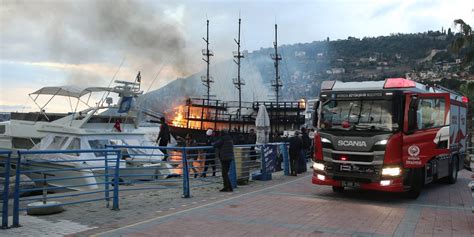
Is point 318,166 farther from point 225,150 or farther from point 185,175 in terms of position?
point 185,175

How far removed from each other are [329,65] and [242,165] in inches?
5307

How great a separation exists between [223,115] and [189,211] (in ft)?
147

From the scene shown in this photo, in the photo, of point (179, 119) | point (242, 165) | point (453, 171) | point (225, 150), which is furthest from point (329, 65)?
point (225, 150)

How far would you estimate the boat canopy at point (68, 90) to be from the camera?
17688 millimetres

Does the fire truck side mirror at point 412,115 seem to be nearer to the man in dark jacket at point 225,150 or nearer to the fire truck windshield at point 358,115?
the fire truck windshield at point 358,115

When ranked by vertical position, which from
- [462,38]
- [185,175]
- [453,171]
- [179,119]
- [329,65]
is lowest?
[453,171]

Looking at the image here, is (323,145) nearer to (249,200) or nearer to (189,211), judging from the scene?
(249,200)

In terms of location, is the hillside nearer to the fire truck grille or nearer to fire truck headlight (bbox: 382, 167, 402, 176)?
the fire truck grille

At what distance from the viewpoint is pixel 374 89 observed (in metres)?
10.6

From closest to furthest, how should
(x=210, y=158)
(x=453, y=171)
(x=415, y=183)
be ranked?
(x=415, y=183) → (x=210, y=158) → (x=453, y=171)

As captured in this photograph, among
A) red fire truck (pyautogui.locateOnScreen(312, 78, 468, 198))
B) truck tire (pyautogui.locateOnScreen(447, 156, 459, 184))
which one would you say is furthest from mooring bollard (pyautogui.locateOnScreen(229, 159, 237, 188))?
truck tire (pyautogui.locateOnScreen(447, 156, 459, 184))

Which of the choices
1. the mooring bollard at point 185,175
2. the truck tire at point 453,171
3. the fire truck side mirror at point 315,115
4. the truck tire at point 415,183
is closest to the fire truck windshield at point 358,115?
the fire truck side mirror at point 315,115

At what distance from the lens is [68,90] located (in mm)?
17766

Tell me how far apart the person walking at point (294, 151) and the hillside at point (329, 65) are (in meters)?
48.2
